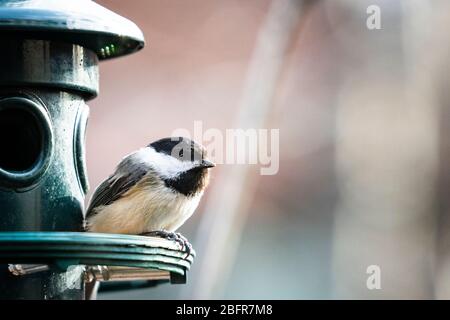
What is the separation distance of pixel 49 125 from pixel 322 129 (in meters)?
3.98

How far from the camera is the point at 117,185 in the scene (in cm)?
400

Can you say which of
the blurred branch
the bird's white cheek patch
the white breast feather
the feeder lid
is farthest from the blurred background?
the feeder lid

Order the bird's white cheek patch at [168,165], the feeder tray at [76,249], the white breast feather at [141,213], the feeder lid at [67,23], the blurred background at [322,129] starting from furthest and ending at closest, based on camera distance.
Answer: the blurred background at [322,129]
the bird's white cheek patch at [168,165]
the white breast feather at [141,213]
the feeder lid at [67,23]
the feeder tray at [76,249]

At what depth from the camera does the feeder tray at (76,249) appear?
315 centimetres

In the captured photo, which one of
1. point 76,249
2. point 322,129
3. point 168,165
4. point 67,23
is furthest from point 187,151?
point 322,129

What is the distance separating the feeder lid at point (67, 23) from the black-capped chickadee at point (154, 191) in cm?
47

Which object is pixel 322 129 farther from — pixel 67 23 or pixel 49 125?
pixel 67 23

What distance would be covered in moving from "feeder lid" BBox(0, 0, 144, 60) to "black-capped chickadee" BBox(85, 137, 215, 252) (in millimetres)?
475

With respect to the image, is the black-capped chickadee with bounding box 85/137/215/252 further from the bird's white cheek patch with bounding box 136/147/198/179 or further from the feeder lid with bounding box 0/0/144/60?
the feeder lid with bounding box 0/0/144/60

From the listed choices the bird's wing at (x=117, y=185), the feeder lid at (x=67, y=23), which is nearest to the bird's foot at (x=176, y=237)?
the bird's wing at (x=117, y=185)

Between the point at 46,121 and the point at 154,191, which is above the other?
the point at 46,121

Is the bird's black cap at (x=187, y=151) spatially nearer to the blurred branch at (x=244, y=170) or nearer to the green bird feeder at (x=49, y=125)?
the green bird feeder at (x=49, y=125)

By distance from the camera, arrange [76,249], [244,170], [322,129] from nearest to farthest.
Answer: [76,249] → [244,170] → [322,129]
